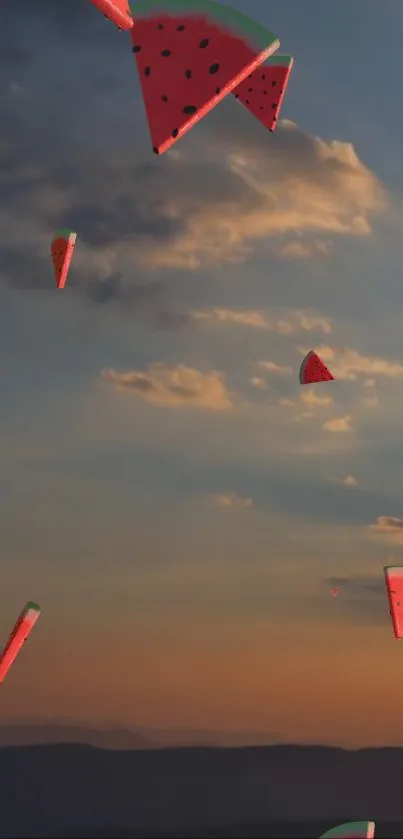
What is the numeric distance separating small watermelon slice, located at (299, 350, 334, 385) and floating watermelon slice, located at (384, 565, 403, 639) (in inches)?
294

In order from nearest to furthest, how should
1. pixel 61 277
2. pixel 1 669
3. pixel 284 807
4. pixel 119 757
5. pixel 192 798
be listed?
1. pixel 1 669
2. pixel 61 277
3. pixel 284 807
4. pixel 192 798
5. pixel 119 757

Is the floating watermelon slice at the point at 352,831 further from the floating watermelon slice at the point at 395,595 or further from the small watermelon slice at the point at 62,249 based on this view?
the small watermelon slice at the point at 62,249

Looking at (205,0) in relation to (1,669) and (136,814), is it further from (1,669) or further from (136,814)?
(136,814)

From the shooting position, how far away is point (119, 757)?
137250mm

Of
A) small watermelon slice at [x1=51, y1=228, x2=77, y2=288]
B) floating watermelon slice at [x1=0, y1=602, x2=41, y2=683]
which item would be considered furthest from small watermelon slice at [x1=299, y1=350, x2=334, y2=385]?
floating watermelon slice at [x1=0, y1=602, x2=41, y2=683]

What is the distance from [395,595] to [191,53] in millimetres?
10391

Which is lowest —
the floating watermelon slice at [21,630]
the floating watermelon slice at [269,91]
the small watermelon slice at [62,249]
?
the floating watermelon slice at [21,630]

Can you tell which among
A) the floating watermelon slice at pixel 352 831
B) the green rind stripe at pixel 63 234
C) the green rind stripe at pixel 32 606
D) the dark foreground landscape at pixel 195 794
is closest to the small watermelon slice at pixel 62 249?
the green rind stripe at pixel 63 234

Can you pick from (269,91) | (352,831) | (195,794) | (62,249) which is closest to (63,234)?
(62,249)

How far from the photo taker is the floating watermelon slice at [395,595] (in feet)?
55.3

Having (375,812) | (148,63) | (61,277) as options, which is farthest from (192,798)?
(148,63)

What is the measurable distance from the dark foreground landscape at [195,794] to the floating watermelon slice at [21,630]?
8310 cm

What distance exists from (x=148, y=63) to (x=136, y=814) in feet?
383

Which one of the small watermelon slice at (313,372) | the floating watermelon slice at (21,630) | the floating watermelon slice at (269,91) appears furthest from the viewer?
the small watermelon slice at (313,372)
